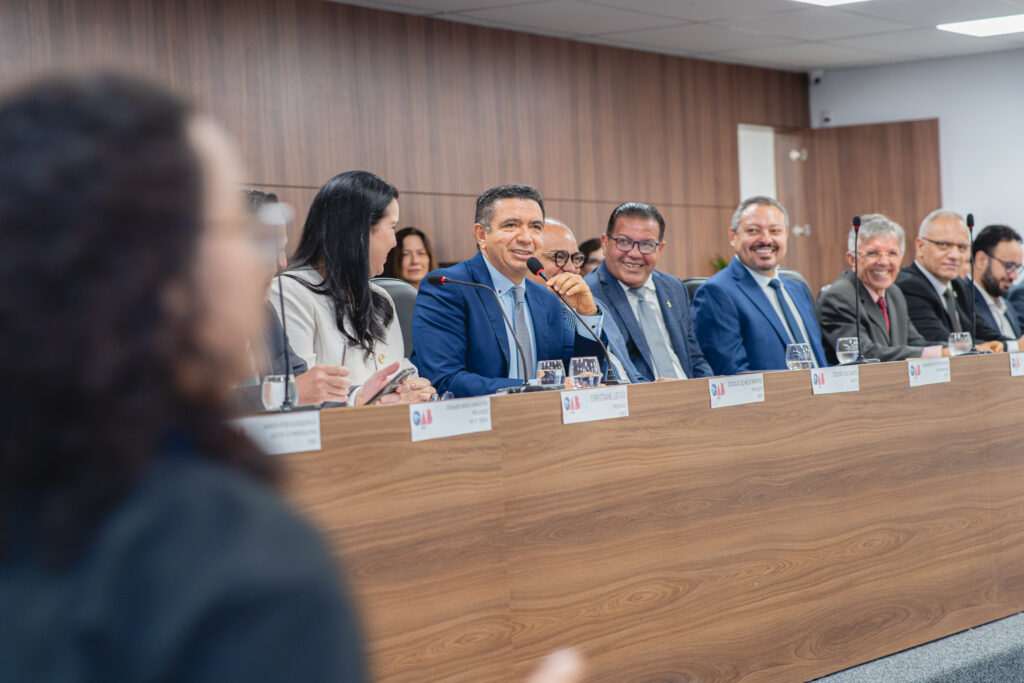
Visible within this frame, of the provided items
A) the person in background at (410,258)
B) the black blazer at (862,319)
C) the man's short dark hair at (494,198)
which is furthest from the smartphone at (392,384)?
the person in background at (410,258)

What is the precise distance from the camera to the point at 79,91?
2.01 ft

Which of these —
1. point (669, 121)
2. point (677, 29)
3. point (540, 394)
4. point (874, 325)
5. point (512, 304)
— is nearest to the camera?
point (540, 394)

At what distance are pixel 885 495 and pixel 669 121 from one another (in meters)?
4.83

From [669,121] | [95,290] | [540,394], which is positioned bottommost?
[540,394]

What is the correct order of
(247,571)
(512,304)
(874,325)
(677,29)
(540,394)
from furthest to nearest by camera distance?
(677,29) → (874,325) → (512,304) → (540,394) → (247,571)

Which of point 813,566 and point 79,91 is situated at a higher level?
point 79,91

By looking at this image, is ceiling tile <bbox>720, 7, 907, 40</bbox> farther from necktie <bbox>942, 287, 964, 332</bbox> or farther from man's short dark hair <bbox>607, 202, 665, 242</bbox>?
man's short dark hair <bbox>607, 202, 665, 242</bbox>

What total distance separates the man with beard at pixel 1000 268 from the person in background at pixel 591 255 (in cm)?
175

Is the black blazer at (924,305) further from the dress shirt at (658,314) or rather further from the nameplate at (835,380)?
the nameplate at (835,380)

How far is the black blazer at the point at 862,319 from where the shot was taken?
165 inches

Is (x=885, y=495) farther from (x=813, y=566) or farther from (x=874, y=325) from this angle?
(x=874, y=325)

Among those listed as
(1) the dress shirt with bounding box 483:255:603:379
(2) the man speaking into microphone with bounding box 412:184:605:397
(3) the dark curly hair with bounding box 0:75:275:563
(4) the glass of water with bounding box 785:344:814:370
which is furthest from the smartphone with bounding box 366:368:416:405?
(3) the dark curly hair with bounding box 0:75:275:563

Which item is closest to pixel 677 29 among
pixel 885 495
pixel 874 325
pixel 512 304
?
pixel 874 325

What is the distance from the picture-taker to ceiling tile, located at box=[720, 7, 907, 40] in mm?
6289
